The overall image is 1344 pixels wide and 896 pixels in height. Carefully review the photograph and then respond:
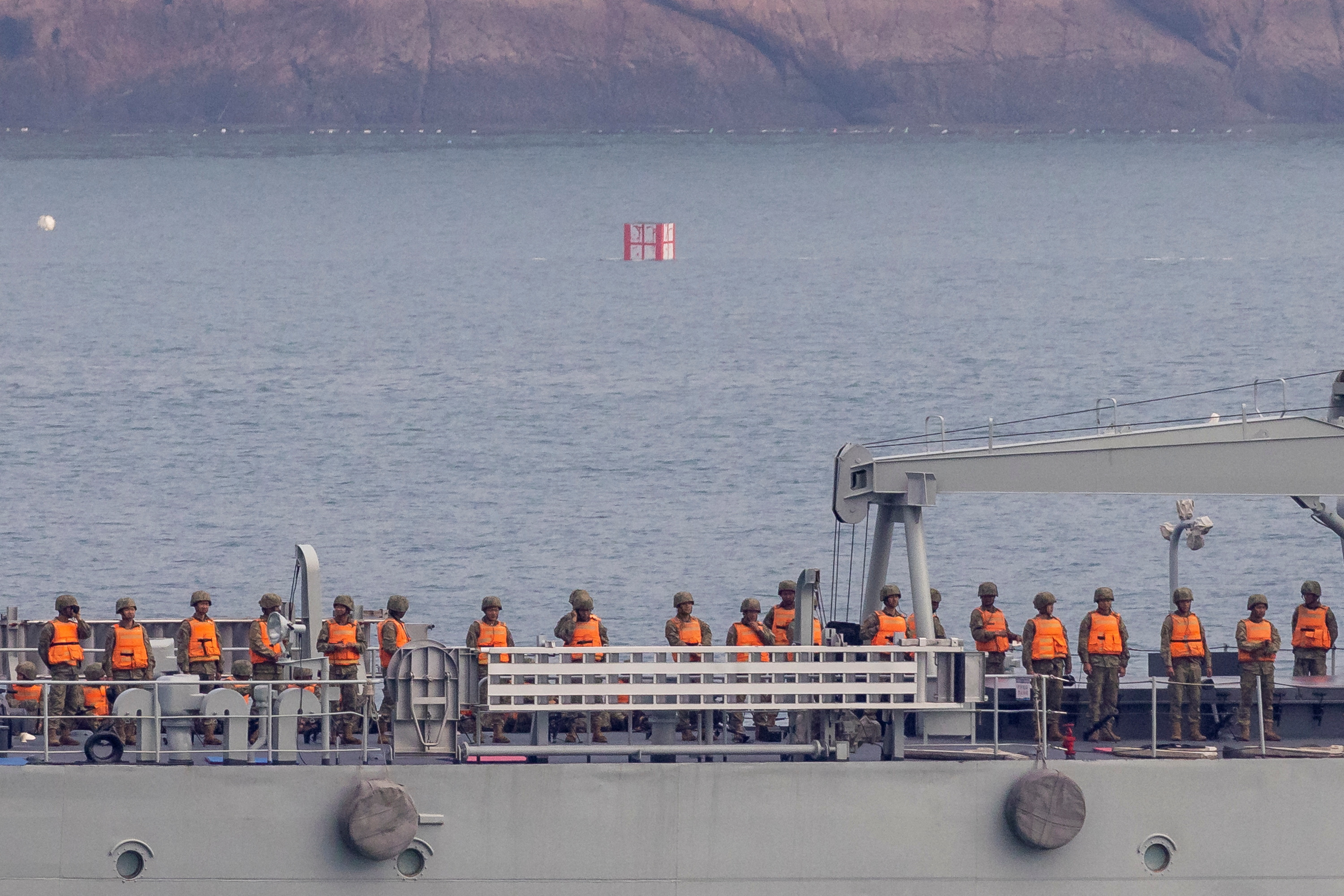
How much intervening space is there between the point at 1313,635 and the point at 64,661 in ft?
43.7

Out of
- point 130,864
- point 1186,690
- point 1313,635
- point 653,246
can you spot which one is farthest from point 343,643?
point 653,246

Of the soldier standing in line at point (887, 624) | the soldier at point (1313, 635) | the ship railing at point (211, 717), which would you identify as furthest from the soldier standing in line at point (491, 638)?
the soldier at point (1313, 635)

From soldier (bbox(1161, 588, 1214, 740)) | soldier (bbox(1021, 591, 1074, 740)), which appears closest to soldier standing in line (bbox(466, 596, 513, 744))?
soldier (bbox(1021, 591, 1074, 740))

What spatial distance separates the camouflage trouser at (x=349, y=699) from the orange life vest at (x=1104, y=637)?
7675 millimetres

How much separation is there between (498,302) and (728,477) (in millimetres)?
52907

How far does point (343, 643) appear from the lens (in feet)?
78.2

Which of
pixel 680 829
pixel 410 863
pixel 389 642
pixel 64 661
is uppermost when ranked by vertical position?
pixel 389 642

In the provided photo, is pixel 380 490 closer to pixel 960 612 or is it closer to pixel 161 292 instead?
pixel 960 612

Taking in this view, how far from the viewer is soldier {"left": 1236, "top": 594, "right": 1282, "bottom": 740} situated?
952 inches

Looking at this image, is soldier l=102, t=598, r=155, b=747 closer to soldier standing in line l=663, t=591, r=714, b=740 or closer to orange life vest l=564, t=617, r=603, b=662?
orange life vest l=564, t=617, r=603, b=662

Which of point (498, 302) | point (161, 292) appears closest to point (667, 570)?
point (498, 302)

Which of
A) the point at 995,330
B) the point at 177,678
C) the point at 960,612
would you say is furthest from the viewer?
the point at 995,330

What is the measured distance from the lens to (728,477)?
68.7 metres

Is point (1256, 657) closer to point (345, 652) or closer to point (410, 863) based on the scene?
point (410, 863)
